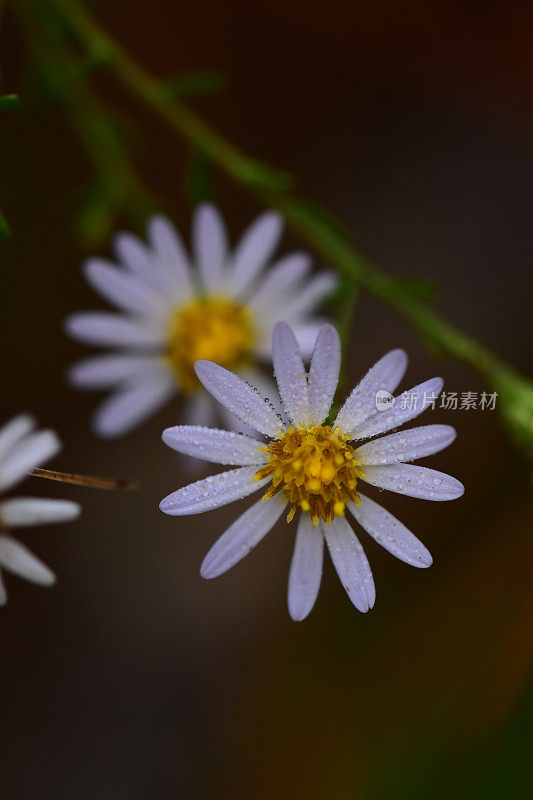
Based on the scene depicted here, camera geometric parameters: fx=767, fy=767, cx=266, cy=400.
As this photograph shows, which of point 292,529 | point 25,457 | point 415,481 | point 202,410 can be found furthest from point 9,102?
point 292,529

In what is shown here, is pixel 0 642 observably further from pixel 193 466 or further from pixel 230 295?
pixel 230 295

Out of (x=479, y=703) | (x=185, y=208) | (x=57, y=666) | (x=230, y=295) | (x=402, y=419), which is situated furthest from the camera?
(x=185, y=208)

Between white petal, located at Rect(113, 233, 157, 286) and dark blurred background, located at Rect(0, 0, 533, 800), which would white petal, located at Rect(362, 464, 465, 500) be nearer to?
white petal, located at Rect(113, 233, 157, 286)

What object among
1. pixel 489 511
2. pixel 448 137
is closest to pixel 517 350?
pixel 489 511

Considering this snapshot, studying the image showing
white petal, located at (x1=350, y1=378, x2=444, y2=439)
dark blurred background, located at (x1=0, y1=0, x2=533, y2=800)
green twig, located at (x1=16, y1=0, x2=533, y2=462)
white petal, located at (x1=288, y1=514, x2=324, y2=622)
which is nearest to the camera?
white petal, located at (x1=350, y1=378, x2=444, y2=439)

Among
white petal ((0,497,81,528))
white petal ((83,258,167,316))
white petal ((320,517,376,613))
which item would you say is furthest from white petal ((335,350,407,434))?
white petal ((83,258,167,316))

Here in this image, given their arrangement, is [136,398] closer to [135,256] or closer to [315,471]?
[135,256]
